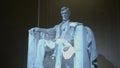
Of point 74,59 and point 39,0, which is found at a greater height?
point 39,0

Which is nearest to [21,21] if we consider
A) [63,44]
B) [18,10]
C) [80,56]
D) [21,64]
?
[18,10]

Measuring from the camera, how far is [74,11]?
373 cm

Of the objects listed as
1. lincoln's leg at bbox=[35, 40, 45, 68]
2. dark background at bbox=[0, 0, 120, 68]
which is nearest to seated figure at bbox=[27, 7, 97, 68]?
lincoln's leg at bbox=[35, 40, 45, 68]

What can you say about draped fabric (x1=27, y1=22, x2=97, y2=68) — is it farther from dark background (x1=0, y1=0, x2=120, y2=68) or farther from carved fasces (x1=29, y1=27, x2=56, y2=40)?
dark background (x1=0, y1=0, x2=120, y2=68)

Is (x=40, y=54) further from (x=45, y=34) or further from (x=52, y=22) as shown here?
(x=52, y=22)

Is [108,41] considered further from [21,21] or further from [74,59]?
[21,21]

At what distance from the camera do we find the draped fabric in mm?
2939

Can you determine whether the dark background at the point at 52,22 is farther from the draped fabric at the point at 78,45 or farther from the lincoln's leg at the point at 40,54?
the lincoln's leg at the point at 40,54

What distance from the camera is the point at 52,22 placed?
3777mm

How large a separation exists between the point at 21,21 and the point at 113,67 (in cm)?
112

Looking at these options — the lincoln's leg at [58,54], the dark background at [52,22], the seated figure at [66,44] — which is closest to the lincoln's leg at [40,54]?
the seated figure at [66,44]

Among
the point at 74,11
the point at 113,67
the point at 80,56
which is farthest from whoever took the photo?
the point at 74,11

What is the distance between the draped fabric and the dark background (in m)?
0.46

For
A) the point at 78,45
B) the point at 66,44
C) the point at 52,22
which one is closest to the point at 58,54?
the point at 66,44
